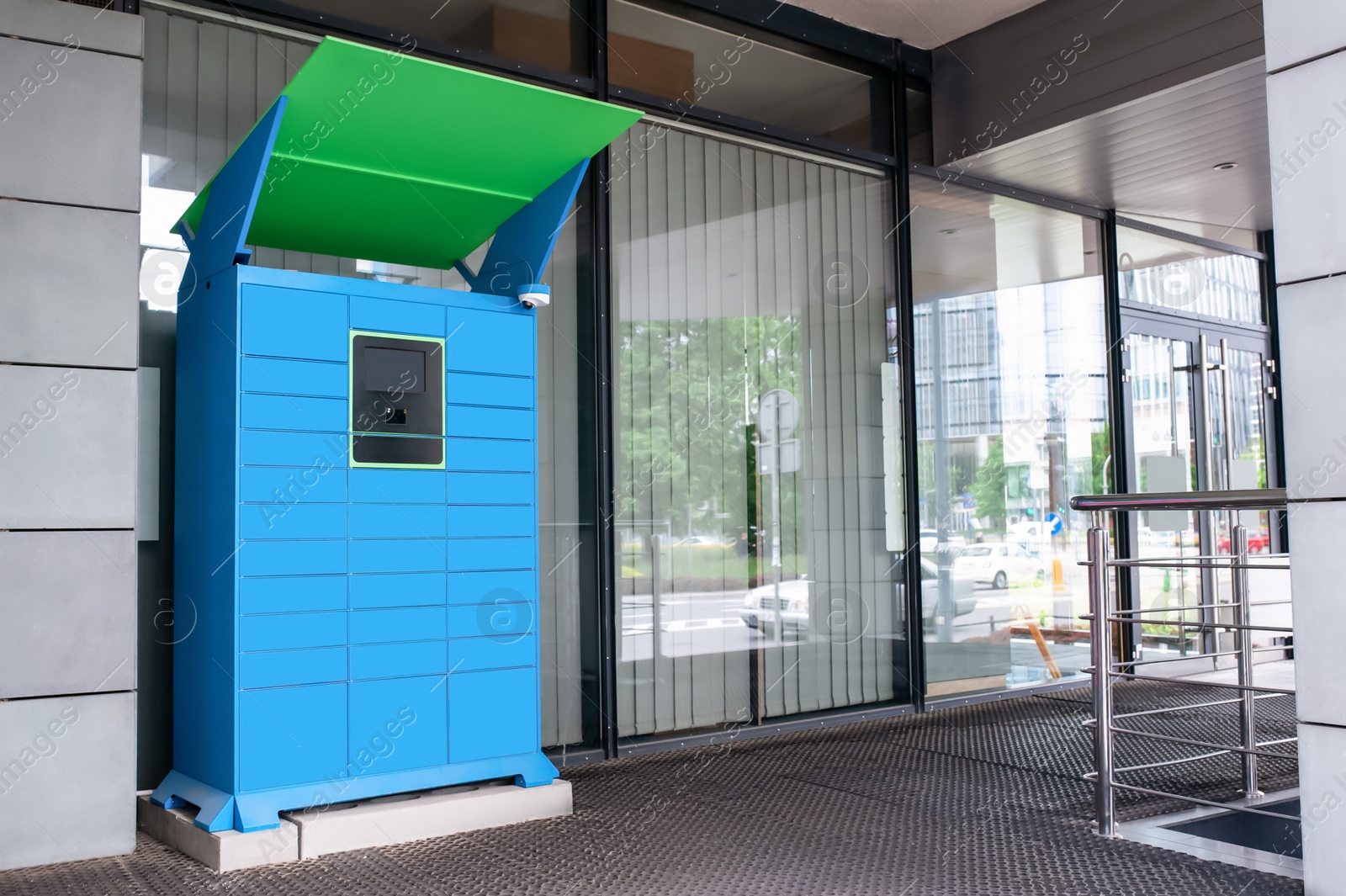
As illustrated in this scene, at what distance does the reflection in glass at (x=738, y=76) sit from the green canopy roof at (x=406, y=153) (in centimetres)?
115

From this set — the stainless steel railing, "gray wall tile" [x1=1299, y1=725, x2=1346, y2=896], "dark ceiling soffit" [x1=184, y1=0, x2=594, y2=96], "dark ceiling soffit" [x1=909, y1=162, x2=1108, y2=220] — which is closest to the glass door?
"dark ceiling soffit" [x1=909, y1=162, x2=1108, y2=220]

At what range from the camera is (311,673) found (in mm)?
2793

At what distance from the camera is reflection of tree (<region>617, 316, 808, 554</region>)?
413 cm

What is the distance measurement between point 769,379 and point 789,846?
2212mm

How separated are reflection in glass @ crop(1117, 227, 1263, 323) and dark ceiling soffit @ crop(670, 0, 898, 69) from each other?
219cm

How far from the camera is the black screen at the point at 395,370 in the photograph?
294cm

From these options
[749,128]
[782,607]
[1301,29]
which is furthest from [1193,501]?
[749,128]

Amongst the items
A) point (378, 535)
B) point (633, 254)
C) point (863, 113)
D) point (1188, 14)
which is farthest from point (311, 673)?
point (1188, 14)

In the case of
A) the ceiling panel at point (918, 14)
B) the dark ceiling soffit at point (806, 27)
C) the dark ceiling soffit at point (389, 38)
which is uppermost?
the ceiling panel at point (918, 14)

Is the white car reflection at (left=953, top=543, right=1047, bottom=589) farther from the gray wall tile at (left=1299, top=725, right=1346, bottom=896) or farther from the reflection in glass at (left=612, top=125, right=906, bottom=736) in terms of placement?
the gray wall tile at (left=1299, top=725, right=1346, bottom=896)

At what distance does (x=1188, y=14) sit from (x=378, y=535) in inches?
150

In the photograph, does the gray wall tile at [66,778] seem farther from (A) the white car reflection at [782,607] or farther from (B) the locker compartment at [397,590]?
(A) the white car reflection at [782,607]

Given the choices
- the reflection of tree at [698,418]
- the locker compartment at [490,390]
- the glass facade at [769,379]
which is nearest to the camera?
the locker compartment at [490,390]

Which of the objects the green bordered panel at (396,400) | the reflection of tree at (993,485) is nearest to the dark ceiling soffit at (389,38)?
the green bordered panel at (396,400)
